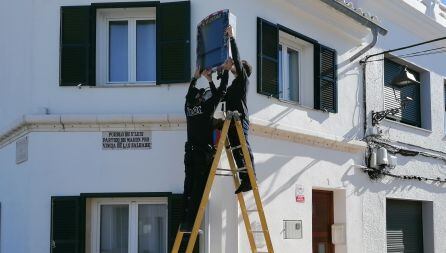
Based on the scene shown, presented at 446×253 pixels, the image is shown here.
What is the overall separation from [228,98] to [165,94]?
1.40 metres

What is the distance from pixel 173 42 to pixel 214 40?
1.59 m

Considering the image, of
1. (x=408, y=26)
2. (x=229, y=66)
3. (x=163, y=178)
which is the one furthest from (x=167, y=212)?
(x=408, y=26)

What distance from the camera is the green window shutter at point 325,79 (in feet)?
39.6

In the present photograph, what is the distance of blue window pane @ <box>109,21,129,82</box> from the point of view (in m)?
10.6

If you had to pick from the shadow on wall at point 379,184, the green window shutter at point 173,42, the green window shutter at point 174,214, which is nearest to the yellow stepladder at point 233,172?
the green window shutter at point 174,214

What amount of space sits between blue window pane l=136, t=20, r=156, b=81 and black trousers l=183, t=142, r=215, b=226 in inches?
75.7

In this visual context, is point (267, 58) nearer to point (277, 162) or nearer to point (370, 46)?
point (277, 162)

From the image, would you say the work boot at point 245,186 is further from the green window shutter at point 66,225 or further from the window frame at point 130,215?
the green window shutter at point 66,225

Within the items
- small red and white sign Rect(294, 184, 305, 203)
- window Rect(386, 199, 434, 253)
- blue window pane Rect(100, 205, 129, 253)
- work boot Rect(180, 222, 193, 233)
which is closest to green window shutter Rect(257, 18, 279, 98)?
small red and white sign Rect(294, 184, 305, 203)

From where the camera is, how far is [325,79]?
12.2 m

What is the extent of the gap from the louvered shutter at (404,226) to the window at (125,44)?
6.13 metres

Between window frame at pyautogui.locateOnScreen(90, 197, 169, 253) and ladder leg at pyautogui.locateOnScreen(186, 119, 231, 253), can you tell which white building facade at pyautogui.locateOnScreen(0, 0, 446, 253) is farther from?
ladder leg at pyautogui.locateOnScreen(186, 119, 231, 253)

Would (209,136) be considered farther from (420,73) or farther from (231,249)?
(420,73)

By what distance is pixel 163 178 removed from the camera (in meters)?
9.97
